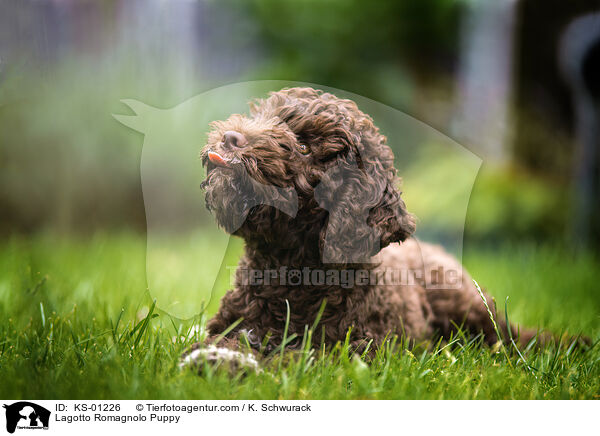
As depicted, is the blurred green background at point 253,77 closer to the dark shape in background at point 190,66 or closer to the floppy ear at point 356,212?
the dark shape in background at point 190,66

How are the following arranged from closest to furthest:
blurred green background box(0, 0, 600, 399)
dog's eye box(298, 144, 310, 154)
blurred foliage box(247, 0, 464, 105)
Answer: dog's eye box(298, 144, 310, 154) < blurred green background box(0, 0, 600, 399) < blurred foliage box(247, 0, 464, 105)

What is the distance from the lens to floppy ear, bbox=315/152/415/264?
5.74ft

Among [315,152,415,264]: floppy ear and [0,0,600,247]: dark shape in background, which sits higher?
[0,0,600,247]: dark shape in background

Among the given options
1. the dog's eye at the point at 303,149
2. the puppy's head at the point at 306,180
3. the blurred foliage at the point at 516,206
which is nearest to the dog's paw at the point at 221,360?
the puppy's head at the point at 306,180

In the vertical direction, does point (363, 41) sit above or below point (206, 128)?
above

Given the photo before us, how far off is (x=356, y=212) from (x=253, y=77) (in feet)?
2.51

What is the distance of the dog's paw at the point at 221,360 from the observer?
1585 millimetres
